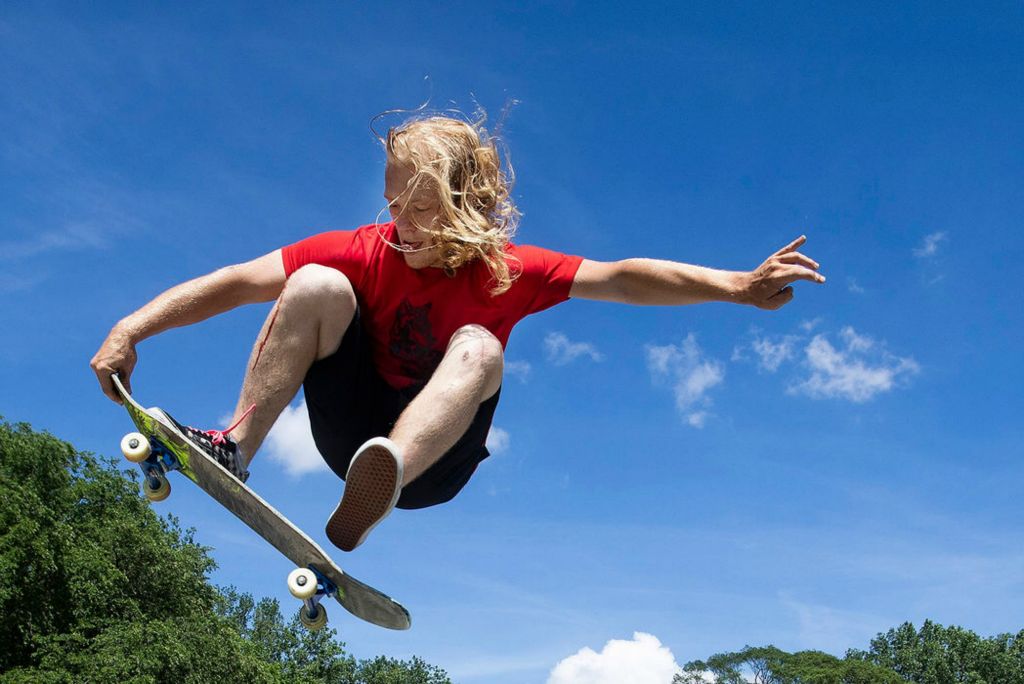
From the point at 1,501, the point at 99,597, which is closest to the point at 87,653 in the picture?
the point at 99,597

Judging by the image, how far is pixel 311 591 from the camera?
11.8 feet

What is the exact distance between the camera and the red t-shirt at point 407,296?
4.19 meters

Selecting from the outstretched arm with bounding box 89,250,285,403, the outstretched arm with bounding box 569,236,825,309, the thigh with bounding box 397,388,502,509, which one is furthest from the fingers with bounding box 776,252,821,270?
the outstretched arm with bounding box 89,250,285,403

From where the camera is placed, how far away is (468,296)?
424 centimetres

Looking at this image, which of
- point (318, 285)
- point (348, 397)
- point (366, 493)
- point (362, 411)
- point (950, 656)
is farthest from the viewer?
point (950, 656)

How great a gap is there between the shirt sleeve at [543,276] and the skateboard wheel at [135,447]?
A: 172cm

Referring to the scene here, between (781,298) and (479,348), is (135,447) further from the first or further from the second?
(781,298)

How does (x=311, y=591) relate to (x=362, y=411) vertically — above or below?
below

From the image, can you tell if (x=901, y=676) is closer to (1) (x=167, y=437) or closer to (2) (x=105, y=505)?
(2) (x=105, y=505)

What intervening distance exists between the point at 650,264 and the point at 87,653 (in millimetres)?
21150

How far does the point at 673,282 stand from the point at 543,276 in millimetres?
591

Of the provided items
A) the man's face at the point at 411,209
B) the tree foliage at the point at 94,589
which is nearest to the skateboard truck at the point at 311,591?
the man's face at the point at 411,209

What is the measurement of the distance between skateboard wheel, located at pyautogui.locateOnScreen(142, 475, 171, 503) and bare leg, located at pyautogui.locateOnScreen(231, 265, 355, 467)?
0.32m

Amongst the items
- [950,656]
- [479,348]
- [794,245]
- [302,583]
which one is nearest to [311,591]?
[302,583]
